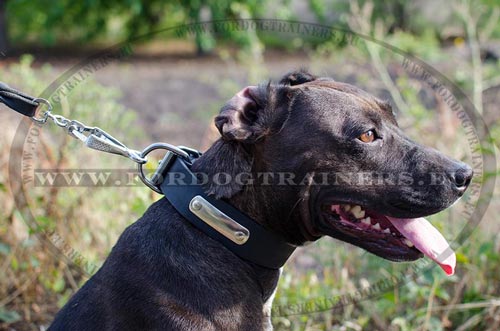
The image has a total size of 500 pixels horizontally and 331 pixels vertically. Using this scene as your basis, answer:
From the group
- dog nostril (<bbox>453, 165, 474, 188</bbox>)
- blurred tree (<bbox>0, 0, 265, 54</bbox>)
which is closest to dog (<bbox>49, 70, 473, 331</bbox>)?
dog nostril (<bbox>453, 165, 474, 188</bbox>)

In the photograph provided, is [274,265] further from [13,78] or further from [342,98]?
[13,78]

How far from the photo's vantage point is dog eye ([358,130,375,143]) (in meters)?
2.64

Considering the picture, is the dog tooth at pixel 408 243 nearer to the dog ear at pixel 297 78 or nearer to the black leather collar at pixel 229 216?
the black leather collar at pixel 229 216

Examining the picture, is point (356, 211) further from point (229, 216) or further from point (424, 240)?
point (229, 216)

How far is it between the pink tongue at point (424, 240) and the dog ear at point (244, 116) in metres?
0.66

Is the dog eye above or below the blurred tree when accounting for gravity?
below

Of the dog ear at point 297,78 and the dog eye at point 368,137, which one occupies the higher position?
the dog ear at point 297,78

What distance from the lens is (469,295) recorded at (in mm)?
3832

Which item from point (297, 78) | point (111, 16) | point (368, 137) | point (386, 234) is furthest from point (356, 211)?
point (111, 16)

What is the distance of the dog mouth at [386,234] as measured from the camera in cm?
264

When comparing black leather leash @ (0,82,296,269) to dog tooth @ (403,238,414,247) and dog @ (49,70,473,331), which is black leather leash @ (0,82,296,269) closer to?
dog @ (49,70,473,331)

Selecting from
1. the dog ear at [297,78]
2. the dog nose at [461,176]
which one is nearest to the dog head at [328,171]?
the dog nose at [461,176]

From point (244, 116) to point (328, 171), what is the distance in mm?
392

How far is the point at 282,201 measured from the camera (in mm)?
2625
